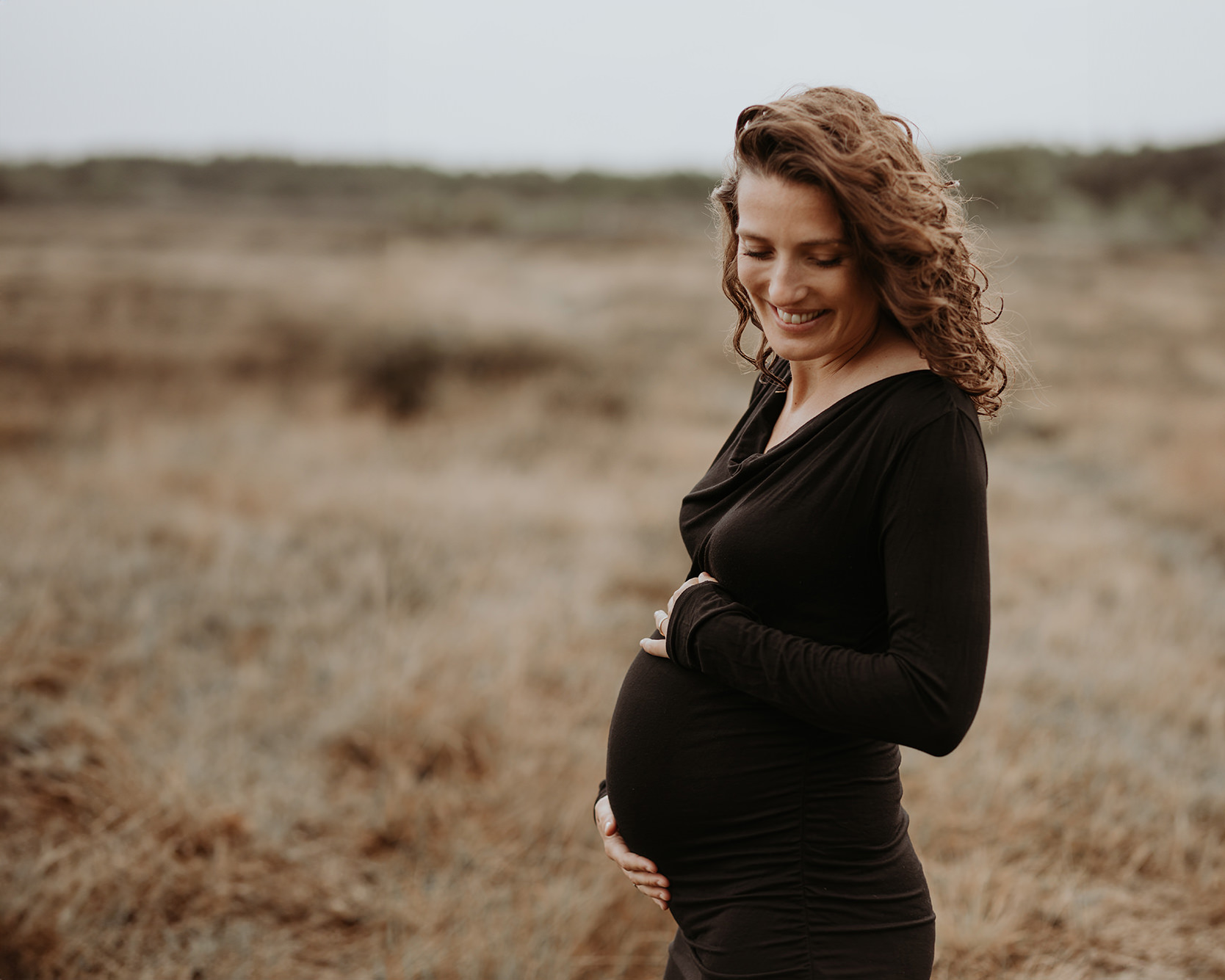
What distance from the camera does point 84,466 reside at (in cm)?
684

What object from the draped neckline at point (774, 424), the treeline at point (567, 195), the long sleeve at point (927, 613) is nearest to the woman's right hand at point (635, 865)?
the long sleeve at point (927, 613)

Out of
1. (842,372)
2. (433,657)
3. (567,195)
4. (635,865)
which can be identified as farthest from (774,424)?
(567,195)

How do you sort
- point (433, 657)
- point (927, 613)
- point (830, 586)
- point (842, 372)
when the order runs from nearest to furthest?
1. point (927, 613)
2. point (830, 586)
3. point (842, 372)
4. point (433, 657)

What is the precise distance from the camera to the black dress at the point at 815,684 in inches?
42.5

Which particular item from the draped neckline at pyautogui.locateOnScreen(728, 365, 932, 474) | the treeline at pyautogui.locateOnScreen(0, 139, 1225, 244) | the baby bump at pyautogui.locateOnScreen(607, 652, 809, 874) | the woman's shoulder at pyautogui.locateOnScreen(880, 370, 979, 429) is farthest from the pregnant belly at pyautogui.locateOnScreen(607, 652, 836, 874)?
the treeline at pyautogui.locateOnScreen(0, 139, 1225, 244)

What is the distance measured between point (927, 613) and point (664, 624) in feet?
1.63

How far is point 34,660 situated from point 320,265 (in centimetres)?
1279

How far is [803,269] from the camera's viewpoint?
1.24 metres

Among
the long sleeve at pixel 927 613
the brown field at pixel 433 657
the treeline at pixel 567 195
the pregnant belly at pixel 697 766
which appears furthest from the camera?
the treeline at pixel 567 195

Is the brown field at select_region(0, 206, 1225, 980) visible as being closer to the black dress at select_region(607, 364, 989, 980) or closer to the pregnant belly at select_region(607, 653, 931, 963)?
the black dress at select_region(607, 364, 989, 980)

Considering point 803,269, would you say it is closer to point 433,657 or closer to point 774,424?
point 774,424

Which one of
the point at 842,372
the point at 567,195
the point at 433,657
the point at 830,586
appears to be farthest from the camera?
the point at 567,195

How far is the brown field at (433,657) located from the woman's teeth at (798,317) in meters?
0.73

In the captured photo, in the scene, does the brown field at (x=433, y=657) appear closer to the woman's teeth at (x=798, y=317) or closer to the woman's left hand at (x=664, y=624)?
the woman's teeth at (x=798, y=317)
